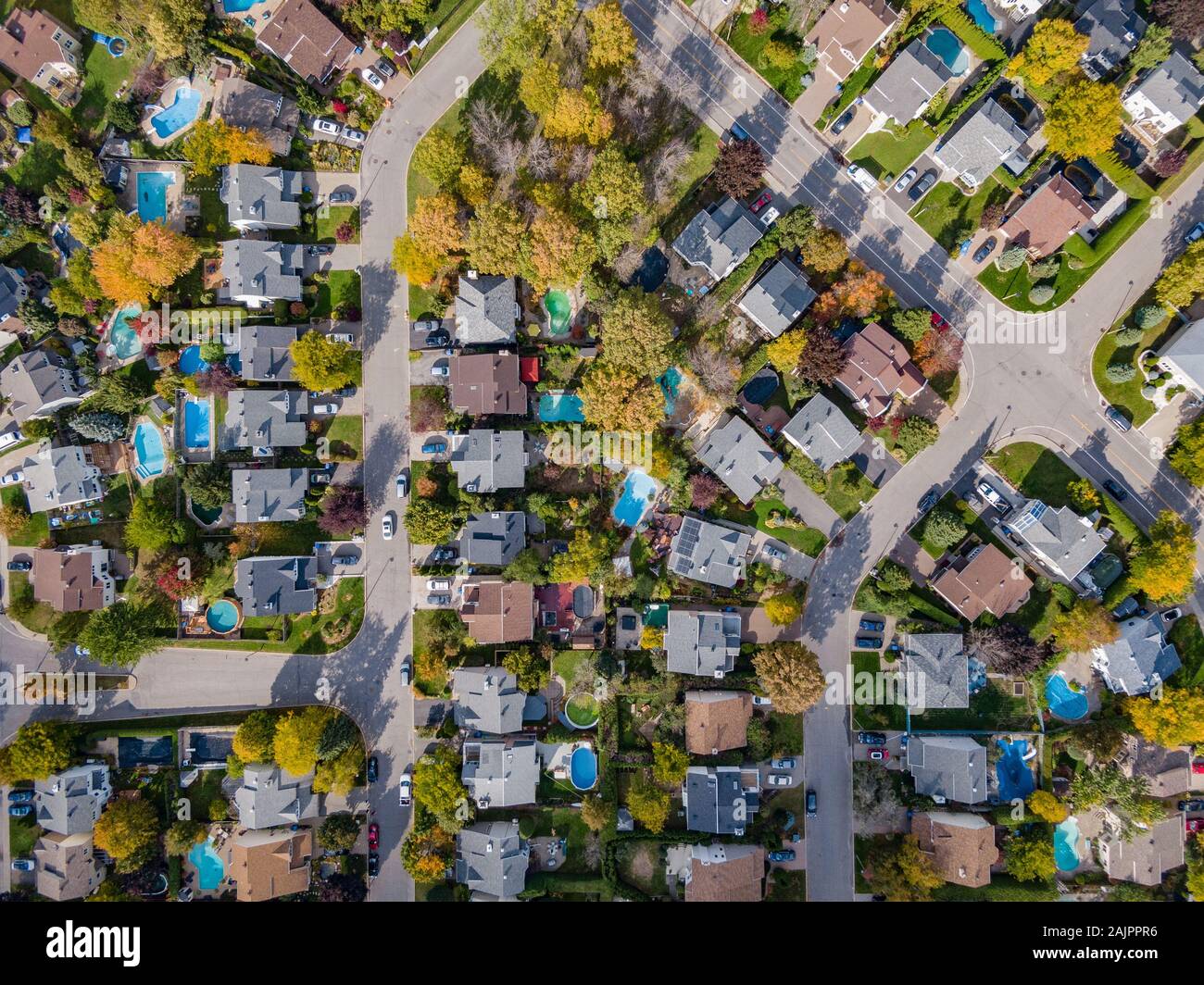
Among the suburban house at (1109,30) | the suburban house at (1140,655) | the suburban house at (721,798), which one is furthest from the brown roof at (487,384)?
the suburban house at (1109,30)

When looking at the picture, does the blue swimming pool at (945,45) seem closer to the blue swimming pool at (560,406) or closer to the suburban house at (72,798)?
the blue swimming pool at (560,406)

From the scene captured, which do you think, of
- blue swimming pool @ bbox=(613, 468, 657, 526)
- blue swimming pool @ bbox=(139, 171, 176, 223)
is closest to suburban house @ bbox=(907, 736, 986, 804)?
blue swimming pool @ bbox=(613, 468, 657, 526)

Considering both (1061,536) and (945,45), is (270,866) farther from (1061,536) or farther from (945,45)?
(945,45)

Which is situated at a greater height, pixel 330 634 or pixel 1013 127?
pixel 1013 127

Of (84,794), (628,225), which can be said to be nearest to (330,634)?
(84,794)

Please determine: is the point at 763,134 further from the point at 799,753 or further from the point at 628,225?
the point at 799,753

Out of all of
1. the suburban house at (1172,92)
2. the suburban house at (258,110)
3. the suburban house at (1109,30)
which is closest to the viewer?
the suburban house at (1172,92)

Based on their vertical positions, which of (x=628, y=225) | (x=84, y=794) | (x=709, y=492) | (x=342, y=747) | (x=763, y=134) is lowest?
(x=84, y=794)
